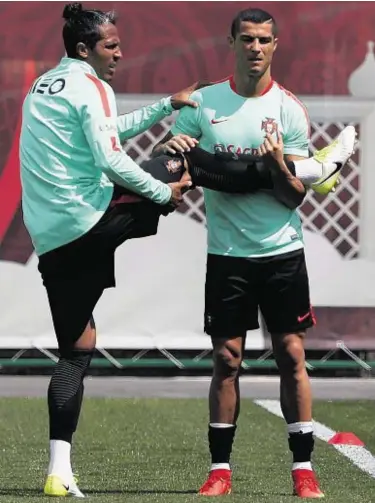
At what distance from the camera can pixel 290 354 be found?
6688 mm

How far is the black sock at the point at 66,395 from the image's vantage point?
648 cm

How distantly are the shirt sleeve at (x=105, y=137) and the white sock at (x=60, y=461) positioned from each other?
1.12 metres

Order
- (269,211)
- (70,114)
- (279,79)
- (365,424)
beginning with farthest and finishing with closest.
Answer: (279,79) < (365,424) < (269,211) < (70,114)

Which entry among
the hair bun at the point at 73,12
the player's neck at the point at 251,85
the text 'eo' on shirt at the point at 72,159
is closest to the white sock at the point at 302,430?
the text 'eo' on shirt at the point at 72,159

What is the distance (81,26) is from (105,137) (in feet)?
1.75

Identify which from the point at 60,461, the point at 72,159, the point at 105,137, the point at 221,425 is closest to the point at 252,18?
the point at 105,137

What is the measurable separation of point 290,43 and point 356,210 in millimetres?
1417

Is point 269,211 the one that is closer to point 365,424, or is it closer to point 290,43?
point 365,424

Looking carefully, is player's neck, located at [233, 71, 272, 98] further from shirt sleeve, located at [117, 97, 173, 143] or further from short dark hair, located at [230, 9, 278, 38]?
shirt sleeve, located at [117, 97, 173, 143]

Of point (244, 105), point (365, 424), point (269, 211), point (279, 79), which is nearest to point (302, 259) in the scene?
point (269, 211)

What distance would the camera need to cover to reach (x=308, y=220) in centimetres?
1230

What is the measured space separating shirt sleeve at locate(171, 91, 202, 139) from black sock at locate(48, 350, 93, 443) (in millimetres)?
Answer: 1057

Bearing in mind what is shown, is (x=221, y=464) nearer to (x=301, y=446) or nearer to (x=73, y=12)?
(x=301, y=446)

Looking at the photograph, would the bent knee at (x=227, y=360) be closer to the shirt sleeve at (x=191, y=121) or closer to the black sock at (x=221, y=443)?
the black sock at (x=221, y=443)
